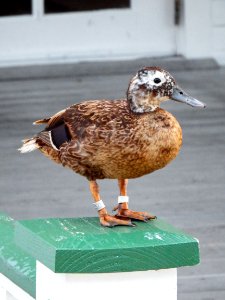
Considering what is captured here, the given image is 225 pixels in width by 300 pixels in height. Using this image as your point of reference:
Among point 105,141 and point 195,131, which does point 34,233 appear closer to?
point 105,141

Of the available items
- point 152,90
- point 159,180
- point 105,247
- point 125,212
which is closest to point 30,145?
point 125,212

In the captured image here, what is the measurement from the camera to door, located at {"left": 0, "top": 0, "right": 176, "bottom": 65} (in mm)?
13953

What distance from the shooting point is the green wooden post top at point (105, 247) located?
9.27 feet

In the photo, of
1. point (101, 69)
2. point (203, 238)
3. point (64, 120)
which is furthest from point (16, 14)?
point (64, 120)

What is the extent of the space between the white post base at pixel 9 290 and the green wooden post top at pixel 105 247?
23 centimetres

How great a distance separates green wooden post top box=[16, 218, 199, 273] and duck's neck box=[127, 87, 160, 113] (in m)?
0.43

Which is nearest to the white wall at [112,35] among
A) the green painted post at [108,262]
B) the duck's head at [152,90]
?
the duck's head at [152,90]

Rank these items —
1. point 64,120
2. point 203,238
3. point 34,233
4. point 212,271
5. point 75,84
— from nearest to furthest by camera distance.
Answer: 1. point 34,233
2. point 64,120
3. point 212,271
4. point 203,238
5. point 75,84

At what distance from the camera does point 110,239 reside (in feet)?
9.74

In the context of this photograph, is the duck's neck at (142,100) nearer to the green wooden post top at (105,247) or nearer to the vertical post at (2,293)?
the green wooden post top at (105,247)

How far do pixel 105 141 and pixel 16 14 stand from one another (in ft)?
35.3

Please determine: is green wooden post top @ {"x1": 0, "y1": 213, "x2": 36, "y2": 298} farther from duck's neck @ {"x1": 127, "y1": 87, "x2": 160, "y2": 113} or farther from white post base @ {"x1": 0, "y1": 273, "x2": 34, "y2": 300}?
duck's neck @ {"x1": 127, "y1": 87, "x2": 160, "y2": 113}

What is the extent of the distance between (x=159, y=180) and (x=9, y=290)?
20.4 feet

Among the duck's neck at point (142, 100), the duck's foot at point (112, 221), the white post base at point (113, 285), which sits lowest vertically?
the duck's foot at point (112, 221)
